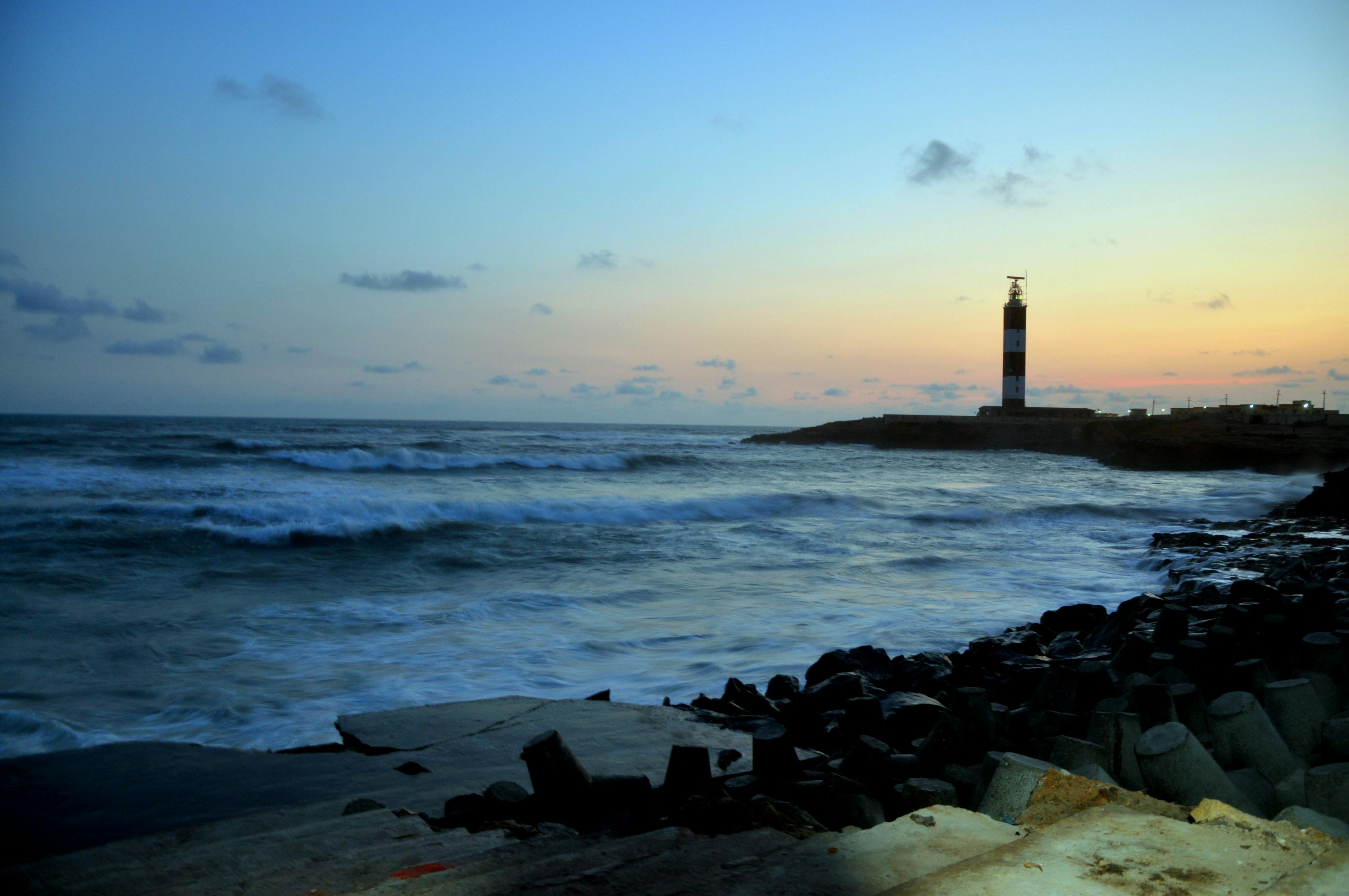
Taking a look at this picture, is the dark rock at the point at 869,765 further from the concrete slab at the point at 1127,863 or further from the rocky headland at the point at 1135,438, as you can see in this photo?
the rocky headland at the point at 1135,438

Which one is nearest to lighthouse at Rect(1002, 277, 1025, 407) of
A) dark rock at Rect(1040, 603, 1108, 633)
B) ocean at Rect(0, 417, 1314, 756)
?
ocean at Rect(0, 417, 1314, 756)

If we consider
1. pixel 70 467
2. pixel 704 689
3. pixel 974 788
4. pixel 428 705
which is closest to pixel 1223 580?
pixel 704 689

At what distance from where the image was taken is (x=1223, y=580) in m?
8.16

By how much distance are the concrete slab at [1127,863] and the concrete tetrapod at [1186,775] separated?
508 mm

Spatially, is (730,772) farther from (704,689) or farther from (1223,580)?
(1223,580)

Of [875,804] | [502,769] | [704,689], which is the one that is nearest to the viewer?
[875,804]

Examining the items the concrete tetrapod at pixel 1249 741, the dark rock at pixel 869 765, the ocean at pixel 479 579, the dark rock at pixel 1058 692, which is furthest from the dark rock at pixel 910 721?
the ocean at pixel 479 579

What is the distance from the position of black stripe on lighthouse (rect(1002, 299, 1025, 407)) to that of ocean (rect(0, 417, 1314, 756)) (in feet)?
69.3

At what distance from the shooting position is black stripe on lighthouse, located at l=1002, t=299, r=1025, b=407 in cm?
4338

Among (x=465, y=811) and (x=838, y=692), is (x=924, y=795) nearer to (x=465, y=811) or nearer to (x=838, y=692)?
(x=465, y=811)

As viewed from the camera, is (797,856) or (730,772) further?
(730,772)

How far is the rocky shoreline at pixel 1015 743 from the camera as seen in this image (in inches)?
89.0

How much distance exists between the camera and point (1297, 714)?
2.65 metres

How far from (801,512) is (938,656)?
1194cm
